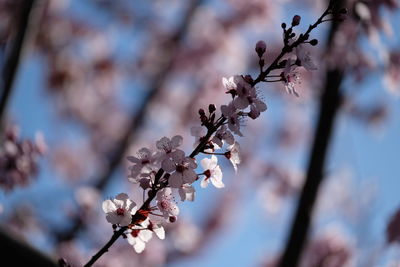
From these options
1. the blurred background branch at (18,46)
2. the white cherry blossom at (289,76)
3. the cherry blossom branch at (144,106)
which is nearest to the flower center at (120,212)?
the white cherry blossom at (289,76)

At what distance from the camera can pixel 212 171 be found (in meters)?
1.95

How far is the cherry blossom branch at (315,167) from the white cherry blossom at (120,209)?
1.94 meters

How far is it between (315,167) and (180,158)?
7.06ft

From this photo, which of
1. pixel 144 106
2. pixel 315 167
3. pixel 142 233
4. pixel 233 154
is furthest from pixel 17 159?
pixel 144 106

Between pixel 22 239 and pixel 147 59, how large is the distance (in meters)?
7.07

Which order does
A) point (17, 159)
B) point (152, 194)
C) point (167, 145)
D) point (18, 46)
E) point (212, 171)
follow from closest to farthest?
point (152, 194)
point (167, 145)
point (212, 171)
point (17, 159)
point (18, 46)

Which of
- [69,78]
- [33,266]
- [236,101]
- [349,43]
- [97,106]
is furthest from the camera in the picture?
[97,106]

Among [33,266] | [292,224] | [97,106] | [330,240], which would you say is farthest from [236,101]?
[97,106]

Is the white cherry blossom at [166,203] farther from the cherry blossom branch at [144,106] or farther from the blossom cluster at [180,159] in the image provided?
the cherry blossom branch at [144,106]

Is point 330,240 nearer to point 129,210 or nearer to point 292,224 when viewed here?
point 292,224

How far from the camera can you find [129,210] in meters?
1.79

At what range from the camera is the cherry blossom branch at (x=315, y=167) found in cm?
346

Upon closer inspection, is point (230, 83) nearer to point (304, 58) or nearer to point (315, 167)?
point (304, 58)

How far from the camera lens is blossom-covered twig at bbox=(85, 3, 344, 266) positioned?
1748mm
